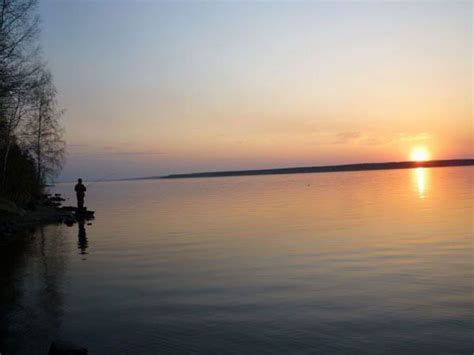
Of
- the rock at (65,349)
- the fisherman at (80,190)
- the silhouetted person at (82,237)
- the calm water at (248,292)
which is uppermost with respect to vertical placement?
the fisherman at (80,190)

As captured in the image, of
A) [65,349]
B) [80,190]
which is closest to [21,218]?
[80,190]

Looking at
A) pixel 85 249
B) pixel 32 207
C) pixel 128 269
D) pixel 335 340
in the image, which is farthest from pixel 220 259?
pixel 32 207

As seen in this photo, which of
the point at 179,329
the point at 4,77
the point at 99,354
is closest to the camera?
the point at 99,354

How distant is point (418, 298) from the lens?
11273 mm

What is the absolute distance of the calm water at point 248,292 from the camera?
348 inches

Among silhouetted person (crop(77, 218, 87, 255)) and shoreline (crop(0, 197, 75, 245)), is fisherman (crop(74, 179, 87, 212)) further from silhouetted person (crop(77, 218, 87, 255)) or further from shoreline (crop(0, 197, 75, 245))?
silhouetted person (crop(77, 218, 87, 255))

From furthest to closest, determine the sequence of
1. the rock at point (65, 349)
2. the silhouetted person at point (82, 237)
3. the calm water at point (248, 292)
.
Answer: the silhouetted person at point (82, 237) < the calm water at point (248, 292) < the rock at point (65, 349)

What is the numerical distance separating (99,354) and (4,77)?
14213mm

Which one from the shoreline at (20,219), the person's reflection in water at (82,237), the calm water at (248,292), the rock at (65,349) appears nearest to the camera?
the rock at (65,349)

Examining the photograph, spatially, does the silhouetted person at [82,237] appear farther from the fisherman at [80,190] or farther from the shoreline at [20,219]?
the fisherman at [80,190]

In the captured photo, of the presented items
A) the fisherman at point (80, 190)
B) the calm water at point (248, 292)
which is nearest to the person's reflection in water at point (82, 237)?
the calm water at point (248, 292)

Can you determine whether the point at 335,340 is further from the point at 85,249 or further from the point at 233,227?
the point at 233,227

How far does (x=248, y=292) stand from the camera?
12359 mm

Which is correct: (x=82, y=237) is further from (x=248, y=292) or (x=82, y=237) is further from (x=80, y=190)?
(x=248, y=292)
